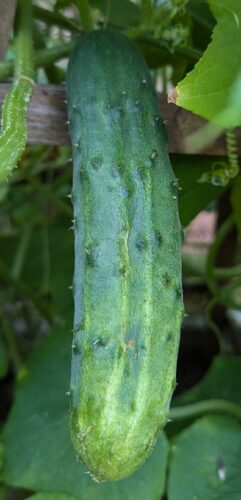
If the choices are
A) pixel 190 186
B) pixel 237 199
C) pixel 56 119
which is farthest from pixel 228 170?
pixel 56 119

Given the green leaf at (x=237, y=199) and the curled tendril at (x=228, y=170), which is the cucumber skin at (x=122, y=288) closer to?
the curled tendril at (x=228, y=170)

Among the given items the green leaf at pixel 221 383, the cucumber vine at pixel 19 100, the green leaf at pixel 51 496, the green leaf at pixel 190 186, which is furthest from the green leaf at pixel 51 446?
the cucumber vine at pixel 19 100

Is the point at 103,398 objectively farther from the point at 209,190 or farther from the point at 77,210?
the point at 209,190

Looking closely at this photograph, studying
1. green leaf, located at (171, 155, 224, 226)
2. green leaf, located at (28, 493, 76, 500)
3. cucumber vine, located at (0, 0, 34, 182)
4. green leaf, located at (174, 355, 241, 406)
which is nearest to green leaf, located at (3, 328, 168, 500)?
green leaf, located at (28, 493, 76, 500)

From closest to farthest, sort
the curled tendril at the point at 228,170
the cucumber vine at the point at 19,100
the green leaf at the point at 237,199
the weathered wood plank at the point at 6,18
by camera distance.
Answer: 1. the cucumber vine at the point at 19,100
2. the weathered wood plank at the point at 6,18
3. the curled tendril at the point at 228,170
4. the green leaf at the point at 237,199

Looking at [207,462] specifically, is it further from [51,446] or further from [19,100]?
[19,100]
